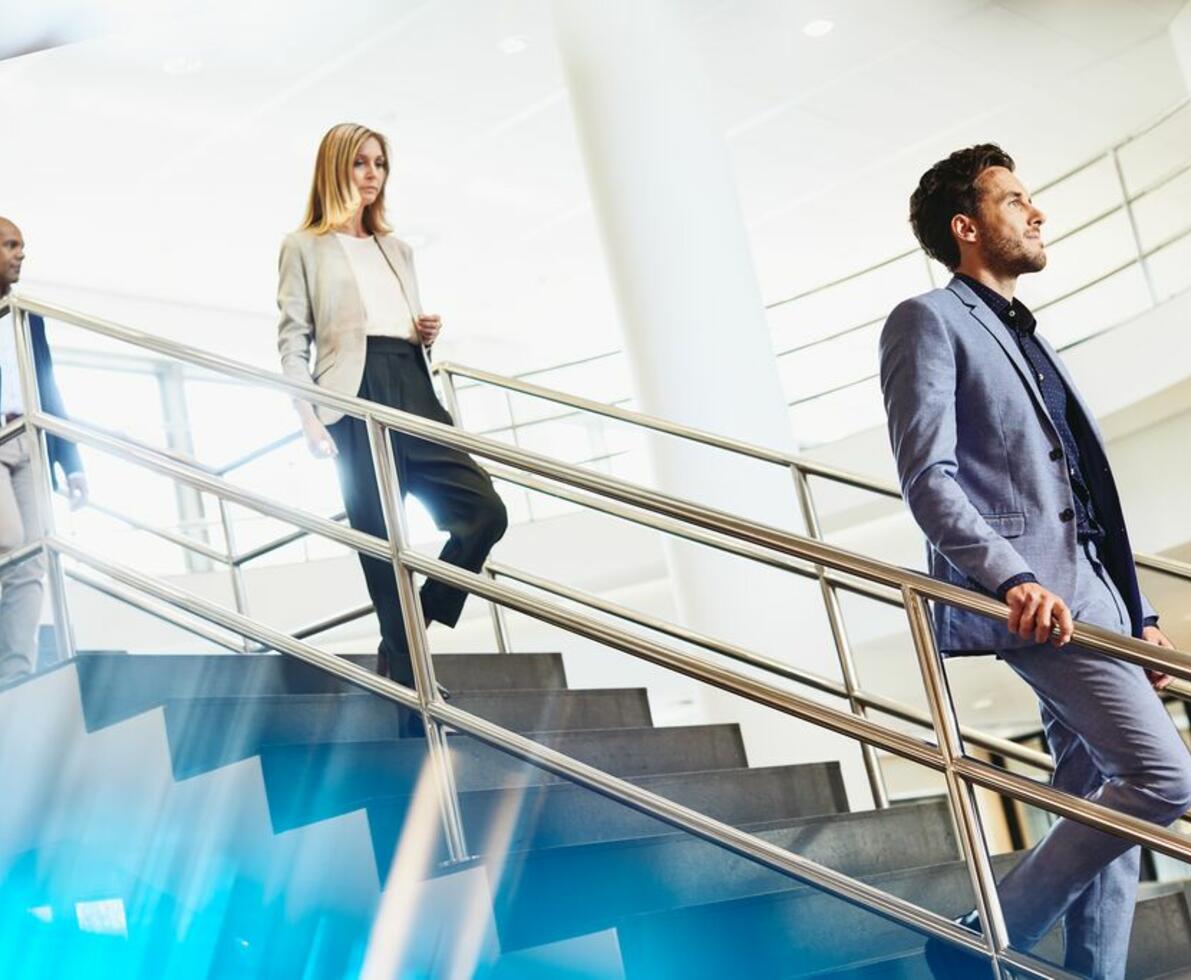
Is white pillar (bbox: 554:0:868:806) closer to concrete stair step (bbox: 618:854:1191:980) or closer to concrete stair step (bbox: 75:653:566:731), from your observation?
concrete stair step (bbox: 618:854:1191:980)

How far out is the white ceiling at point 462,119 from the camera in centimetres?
854

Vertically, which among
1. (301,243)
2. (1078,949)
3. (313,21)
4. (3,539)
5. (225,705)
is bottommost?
(1078,949)

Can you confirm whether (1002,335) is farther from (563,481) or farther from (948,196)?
(563,481)

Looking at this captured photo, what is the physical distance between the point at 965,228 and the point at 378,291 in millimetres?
1393

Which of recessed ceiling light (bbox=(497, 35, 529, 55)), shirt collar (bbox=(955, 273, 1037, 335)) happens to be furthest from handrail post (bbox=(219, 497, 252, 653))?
recessed ceiling light (bbox=(497, 35, 529, 55))

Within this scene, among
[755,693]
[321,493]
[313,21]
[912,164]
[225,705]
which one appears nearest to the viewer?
[755,693]

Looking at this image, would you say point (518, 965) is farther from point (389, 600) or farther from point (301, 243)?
point (301, 243)

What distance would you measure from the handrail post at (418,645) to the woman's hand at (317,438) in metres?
0.33

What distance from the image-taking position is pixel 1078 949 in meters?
2.43

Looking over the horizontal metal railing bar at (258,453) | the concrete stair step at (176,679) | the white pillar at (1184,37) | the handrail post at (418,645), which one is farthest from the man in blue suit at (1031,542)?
the white pillar at (1184,37)

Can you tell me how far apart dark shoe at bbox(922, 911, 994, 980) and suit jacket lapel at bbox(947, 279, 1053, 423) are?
835 millimetres

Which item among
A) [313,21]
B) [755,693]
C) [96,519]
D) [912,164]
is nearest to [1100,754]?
[755,693]

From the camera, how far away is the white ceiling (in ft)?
28.0

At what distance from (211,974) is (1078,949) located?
5.12 ft
